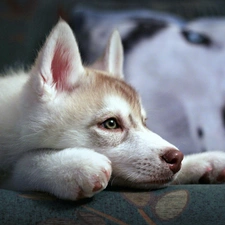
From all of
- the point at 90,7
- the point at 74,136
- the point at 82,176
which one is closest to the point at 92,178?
the point at 82,176

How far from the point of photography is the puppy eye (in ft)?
3.40

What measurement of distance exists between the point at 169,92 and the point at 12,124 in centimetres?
86

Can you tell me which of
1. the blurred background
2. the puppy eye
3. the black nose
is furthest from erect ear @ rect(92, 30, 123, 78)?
the blurred background

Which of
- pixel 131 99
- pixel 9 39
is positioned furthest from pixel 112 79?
pixel 9 39

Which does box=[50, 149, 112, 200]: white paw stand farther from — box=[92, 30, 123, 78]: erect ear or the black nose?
box=[92, 30, 123, 78]: erect ear

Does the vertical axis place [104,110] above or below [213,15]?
below

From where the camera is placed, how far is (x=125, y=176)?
3.21ft

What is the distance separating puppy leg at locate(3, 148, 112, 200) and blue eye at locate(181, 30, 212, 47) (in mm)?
1124

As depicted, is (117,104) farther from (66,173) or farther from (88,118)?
(66,173)

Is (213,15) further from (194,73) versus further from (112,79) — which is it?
(112,79)

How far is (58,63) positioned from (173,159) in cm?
40

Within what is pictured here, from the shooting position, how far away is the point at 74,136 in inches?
39.2

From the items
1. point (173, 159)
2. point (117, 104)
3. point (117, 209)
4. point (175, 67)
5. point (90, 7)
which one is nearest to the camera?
point (117, 209)

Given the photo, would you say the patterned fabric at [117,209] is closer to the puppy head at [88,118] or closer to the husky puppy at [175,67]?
the puppy head at [88,118]
